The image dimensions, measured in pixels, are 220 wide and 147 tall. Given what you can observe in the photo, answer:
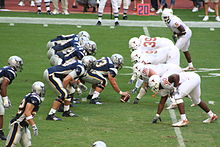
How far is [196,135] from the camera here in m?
11.3

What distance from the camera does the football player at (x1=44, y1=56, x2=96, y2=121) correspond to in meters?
12.3

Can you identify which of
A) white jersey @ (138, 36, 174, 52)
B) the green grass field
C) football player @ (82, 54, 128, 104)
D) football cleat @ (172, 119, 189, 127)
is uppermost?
white jersey @ (138, 36, 174, 52)

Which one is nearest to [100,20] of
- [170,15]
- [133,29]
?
[133,29]

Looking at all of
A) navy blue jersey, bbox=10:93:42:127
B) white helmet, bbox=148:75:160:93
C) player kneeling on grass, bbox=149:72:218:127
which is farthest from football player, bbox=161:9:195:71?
navy blue jersey, bbox=10:93:42:127

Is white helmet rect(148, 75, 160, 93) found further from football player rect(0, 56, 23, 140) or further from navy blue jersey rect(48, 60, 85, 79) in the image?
football player rect(0, 56, 23, 140)

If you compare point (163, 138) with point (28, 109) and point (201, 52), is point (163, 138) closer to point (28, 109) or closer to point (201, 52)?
point (28, 109)

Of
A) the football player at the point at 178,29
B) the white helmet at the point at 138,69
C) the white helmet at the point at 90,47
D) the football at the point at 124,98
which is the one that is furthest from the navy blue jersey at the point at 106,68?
the football player at the point at 178,29

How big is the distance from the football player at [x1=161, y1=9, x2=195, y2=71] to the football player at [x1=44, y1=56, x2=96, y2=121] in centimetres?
446

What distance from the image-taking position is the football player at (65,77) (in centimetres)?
1227

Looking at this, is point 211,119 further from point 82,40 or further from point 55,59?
point 82,40

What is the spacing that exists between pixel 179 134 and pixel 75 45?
165 inches

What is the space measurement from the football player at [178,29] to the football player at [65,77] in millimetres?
4460

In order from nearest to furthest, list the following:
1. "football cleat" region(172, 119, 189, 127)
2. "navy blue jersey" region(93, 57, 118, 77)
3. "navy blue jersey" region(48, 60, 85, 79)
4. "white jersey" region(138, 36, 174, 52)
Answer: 1. "football cleat" region(172, 119, 189, 127)
2. "navy blue jersey" region(48, 60, 85, 79)
3. "navy blue jersey" region(93, 57, 118, 77)
4. "white jersey" region(138, 36, 174, 52)

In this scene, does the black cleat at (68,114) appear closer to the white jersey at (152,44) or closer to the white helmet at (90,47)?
the white helmet at (90,47)
